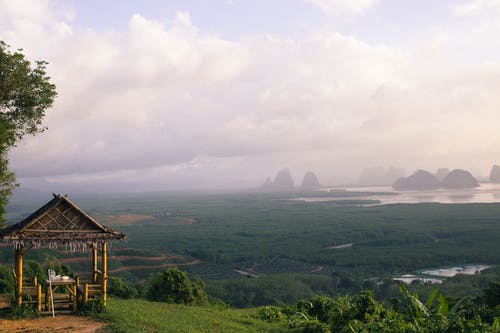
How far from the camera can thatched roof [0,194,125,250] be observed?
1437cm

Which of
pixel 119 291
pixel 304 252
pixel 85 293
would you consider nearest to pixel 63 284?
pixel 85 293

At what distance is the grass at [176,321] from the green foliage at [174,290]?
3.45 m

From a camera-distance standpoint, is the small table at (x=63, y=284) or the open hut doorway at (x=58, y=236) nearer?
the open hut doorway at (x=58, y=236)

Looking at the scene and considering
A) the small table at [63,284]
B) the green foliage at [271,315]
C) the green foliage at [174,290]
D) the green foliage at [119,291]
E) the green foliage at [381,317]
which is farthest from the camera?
the green foliage at [119,291]

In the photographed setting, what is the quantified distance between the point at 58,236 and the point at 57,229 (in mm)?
307

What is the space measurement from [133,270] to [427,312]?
4761 cm

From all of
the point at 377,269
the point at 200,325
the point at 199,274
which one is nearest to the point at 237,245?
the point at 199,274

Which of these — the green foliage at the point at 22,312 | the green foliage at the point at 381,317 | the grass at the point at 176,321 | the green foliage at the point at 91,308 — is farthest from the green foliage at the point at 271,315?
the green foliage at the point at 22,312

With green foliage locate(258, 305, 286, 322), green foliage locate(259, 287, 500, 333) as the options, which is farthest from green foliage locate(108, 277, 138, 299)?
green foliage locate(259, 287, 500, 333)

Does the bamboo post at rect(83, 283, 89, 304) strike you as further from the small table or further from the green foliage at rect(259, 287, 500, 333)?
the green foliage at rect(259, 287, 500, 333)

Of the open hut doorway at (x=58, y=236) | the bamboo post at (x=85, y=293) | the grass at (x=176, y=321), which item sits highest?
the open hut doorway at (x=58, y=236)

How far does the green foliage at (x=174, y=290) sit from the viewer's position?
23.2 meters

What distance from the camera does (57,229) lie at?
14844 mm

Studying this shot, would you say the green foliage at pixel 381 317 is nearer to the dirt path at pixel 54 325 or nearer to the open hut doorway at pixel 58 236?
the dirt path at pixel 54 325
